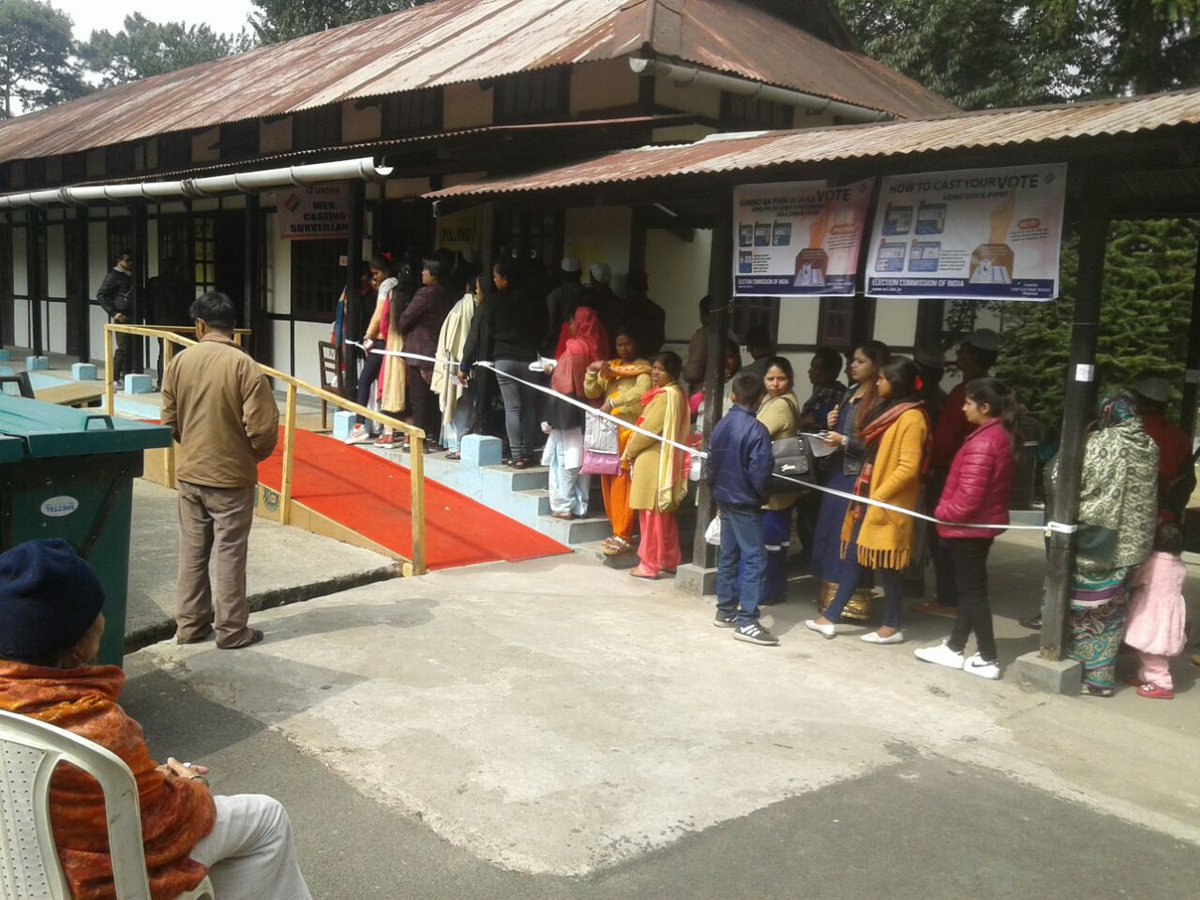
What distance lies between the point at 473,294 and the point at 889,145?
4.42m

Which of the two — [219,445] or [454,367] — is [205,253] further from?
[219,445]

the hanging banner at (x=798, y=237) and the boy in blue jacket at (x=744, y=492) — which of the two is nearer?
the boy in blue jacket at (x=744, y=492)

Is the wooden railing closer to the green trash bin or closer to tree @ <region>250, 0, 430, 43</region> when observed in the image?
the green trash bin

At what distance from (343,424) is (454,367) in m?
1.78

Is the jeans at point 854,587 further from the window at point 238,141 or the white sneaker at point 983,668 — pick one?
the window at point 238,141

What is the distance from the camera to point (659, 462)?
7250 mm

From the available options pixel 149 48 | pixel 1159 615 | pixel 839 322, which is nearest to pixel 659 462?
pixel 1159 615

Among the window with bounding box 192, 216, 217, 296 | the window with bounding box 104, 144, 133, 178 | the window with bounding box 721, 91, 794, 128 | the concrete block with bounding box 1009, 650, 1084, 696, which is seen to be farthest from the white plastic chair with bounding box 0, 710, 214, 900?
the window with bounding box 104, 144, 133, 178

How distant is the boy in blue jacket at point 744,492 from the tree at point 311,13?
1126 inches

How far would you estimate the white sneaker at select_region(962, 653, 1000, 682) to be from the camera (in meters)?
5.61

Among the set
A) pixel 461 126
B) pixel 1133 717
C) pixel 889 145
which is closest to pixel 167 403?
pixel 889 145

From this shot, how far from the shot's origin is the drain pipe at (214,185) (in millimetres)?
9656

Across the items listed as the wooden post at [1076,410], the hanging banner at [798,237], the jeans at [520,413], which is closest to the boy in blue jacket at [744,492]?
the hanging banner at [798,237]

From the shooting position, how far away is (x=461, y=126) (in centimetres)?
1096
